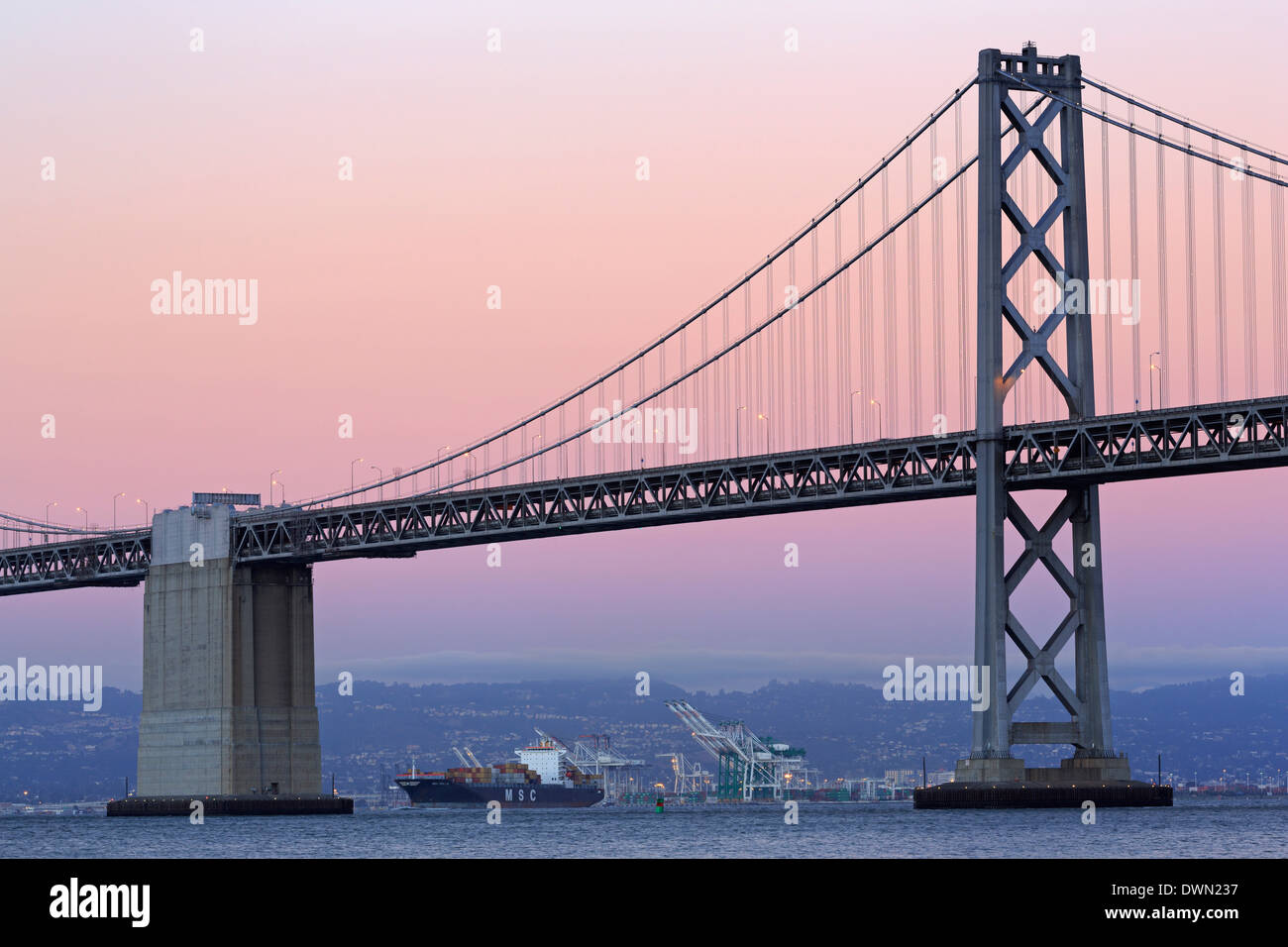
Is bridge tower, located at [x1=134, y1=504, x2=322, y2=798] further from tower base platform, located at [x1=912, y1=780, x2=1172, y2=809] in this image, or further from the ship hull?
the ship hull

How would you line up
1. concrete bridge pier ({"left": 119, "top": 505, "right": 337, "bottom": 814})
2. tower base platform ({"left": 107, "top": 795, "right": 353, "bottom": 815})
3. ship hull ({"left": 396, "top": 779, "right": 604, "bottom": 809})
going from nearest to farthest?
1. tower base platform ({"left": 107, "top": 795, "right": 353, "bottom": 815})
2. concrete bridge pier ({"left": 119, "top": 505, "right": 337, "bottom": 814})
3. ship hull ({"left": 396, "top": 779, "right": 604, "bottom": 809})

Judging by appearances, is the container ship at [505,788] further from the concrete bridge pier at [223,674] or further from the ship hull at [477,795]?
the concrete bridge pier at [223,674]

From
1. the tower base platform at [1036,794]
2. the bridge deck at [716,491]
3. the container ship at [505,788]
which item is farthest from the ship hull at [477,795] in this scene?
the tower base platform at [1036,794]

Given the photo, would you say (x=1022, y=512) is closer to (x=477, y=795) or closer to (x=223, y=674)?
(x=223, y=674)

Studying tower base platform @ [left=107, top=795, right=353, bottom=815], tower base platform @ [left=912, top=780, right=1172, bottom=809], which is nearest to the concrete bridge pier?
tower base platform @ [left=107, top=795, right=353, bottom=815]

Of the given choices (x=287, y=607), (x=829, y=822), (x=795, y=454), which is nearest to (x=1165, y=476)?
(x=795, y=454)
